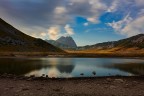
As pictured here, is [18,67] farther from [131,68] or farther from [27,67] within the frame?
[131,68]

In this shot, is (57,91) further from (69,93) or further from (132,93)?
(132,93)

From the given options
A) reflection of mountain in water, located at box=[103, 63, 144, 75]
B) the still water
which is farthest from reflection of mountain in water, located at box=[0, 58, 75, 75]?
reflection of mountain in water, located at box=[103, 63, 144, 75]

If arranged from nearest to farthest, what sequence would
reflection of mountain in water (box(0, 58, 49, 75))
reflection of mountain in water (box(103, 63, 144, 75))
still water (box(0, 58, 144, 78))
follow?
still water (box(0, 58, 144, 78)), reflection of mountain in water (box(0, 58, 49, 75)), reflection of mountain in water (box(103, 63, 144, 75))

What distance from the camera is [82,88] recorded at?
98.2 ft

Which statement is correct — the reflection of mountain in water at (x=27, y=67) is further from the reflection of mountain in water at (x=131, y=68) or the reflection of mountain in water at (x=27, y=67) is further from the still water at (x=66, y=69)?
the reflection of mountain in water at (x=131, y=68)

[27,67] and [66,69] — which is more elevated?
[27,67]

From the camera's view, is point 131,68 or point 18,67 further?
point 131,68

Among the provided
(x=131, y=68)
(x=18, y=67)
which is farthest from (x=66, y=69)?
(x=131, y=68)

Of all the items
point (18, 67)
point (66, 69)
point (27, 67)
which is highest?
point (18, 67)

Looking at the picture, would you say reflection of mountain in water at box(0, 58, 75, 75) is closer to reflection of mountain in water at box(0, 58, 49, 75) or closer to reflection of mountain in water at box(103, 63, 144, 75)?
reflection of mountain in water at box(0, 58, 49, 75)

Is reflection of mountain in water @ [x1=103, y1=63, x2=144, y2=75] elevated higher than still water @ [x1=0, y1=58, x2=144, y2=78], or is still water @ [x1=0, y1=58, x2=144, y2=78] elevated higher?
still water @ [x1=0, y1=58, x2=144, y2=78]

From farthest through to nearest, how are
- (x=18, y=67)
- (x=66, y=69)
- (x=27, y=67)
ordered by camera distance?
(x=27, y=67) < (x=18, y=67) < (x=66, y=69)

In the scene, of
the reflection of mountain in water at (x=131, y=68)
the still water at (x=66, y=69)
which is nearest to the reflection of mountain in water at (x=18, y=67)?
the still water at (x=66, y=69)

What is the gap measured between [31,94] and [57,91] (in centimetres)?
365
